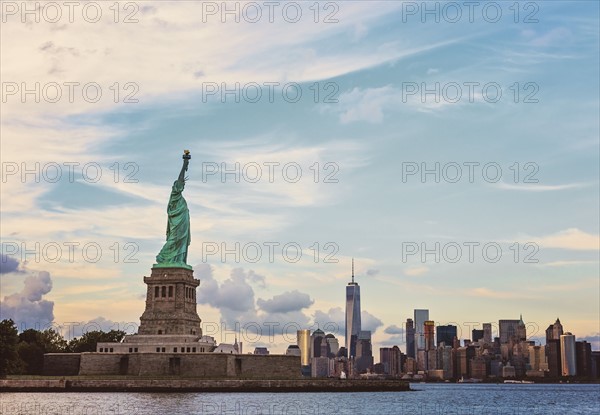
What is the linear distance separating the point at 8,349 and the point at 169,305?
2257 cm

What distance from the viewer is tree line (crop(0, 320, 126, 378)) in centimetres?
11594

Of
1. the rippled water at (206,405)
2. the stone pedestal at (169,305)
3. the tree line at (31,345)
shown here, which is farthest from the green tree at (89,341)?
the rippled water at (206,405)

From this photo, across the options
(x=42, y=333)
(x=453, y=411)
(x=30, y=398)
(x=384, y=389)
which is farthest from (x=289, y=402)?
(x=42, y=333)

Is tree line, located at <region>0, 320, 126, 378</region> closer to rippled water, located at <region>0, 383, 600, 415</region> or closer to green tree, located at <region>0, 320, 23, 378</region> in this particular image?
green tree, located at <region>0, 320, 23, 378</region>

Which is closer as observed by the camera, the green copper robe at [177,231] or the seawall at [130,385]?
the seawall at [130,385]

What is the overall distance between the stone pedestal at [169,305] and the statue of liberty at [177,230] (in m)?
1.81

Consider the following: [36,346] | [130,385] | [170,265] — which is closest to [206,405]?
[130,385]

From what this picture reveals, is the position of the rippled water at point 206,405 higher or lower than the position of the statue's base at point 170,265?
lower

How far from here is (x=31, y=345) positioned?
136250 mm

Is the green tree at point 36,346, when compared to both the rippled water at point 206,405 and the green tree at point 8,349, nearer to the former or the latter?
the green tree at point 8,349

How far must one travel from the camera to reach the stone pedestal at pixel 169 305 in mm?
122938

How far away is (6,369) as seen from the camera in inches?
4547

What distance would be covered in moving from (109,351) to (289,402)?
3614 cm

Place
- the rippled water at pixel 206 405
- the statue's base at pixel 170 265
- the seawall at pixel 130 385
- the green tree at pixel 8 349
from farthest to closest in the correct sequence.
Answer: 1. the statue's base at pixel 170 265
2. the green tree at pixel 8 349
3. the seawall at pixel 130 385
4. the rippled water at pixel 206 405
